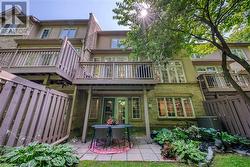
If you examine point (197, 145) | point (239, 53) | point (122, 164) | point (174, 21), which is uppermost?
point (239, 53)

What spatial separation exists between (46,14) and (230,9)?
45.7ft

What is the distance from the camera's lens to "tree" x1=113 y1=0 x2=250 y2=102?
205 inches

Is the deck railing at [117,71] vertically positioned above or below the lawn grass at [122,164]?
above

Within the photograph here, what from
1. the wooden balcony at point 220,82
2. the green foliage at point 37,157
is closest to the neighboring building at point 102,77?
the wooden balcony at point 220,82

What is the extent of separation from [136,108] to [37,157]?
753 cm

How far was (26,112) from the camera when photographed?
140 inches

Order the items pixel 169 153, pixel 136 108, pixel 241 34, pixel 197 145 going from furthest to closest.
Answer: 1. pixel 136 108
2. pixel 241 34
3. pixel 197 145
4. pixel 169 153

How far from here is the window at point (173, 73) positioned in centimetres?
1017

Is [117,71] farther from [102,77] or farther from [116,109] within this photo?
[116,109]

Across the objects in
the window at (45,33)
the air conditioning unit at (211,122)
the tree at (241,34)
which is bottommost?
the air conditioning unit at (211,122)

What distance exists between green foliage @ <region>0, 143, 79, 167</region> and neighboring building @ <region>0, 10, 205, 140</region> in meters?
3.19

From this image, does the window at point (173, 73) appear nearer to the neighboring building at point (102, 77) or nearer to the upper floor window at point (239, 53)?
the neighboring building at point (102, 77)

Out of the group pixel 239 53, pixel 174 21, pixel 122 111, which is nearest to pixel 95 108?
pixel 122 111

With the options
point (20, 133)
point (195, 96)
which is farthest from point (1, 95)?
point (195, 96)
